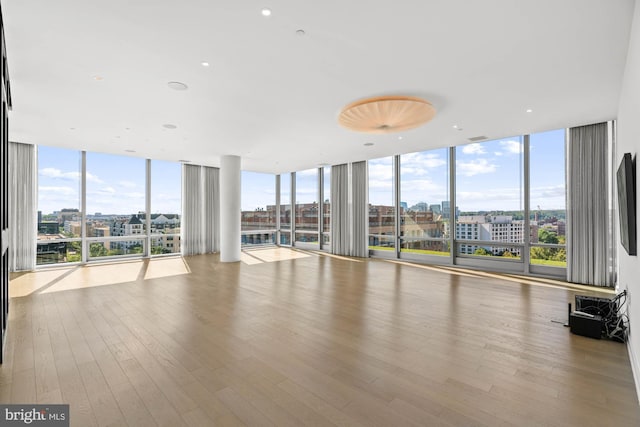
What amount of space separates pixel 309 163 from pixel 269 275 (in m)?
4.99

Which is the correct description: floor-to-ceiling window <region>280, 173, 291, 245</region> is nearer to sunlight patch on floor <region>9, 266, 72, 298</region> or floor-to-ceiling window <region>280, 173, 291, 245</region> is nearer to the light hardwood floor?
sunlight patch on floor <region>9, 266, 72, 298</region>

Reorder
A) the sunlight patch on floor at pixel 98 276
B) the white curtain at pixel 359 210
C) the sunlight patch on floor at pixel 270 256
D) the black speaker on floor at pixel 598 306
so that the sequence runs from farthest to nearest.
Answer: the white curtain at pixel 359 210, the sunlight patch on floor at pixel 270 256, the sunlight patch on floor at pixel 98 276, the black speaker on floor at pixel 598 306

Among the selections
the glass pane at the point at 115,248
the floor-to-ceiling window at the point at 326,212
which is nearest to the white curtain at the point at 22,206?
the glass pane at the point at 115,248

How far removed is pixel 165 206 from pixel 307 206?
5.50 m

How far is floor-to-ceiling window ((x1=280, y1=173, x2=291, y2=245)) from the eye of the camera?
13.8m

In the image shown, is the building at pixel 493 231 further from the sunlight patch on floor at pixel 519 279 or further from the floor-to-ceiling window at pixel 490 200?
the sunlight patch on floor at pixel 519 279

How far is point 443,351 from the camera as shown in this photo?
11.0 ft

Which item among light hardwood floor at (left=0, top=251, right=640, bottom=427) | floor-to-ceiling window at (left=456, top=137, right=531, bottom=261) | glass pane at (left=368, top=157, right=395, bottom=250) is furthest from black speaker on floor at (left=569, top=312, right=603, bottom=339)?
glass pane at (left=368, top=157, right=395, bottom=250)

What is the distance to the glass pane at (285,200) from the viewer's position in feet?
45.3

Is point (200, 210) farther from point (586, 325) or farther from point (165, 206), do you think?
point (586, 325)

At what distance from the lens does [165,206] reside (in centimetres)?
1074

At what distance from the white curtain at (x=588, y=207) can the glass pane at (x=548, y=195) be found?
1.16 feet

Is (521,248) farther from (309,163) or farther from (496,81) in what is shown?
(309,163)

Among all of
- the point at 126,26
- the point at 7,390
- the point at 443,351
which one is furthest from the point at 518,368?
the point at 126,26
